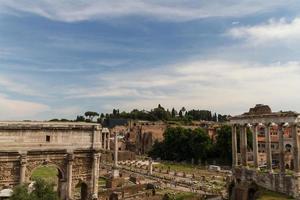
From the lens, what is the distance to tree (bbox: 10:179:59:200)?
20217 mm

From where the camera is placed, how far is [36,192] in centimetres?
2139

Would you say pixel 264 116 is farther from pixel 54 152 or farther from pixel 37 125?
pixel 37 125

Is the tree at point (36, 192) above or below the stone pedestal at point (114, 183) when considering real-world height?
above

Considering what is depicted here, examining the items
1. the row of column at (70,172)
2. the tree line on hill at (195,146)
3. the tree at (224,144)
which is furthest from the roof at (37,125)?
the tree line on hill at (195,146)

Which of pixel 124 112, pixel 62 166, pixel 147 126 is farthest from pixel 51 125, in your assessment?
pixel 124 112

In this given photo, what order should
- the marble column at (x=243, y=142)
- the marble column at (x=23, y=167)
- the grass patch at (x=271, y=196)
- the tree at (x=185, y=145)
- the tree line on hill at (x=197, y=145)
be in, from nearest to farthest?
the marble column at (x=23, y=167) → the grass patch at (x=271, y=196) → the marble column at (x=243, y=142) → the tree line on hill at (x=197, y=145) → the tree at (x=185, y=145)

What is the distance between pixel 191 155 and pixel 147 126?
108ft

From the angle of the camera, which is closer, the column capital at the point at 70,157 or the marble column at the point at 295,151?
the column capital at the point at 70,157

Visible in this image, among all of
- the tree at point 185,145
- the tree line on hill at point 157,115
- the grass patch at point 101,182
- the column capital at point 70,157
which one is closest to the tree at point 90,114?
the tree line on hill at point 157,115

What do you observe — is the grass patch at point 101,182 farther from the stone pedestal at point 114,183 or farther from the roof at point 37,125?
the roof at point 37,125

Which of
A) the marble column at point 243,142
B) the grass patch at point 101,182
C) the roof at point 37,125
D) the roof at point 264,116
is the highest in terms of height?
the roof at point 264,116

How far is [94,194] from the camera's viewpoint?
1116 inches

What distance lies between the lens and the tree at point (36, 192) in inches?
796

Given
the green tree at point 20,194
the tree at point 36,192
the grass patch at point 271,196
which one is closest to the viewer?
the green tree at point 20,194
